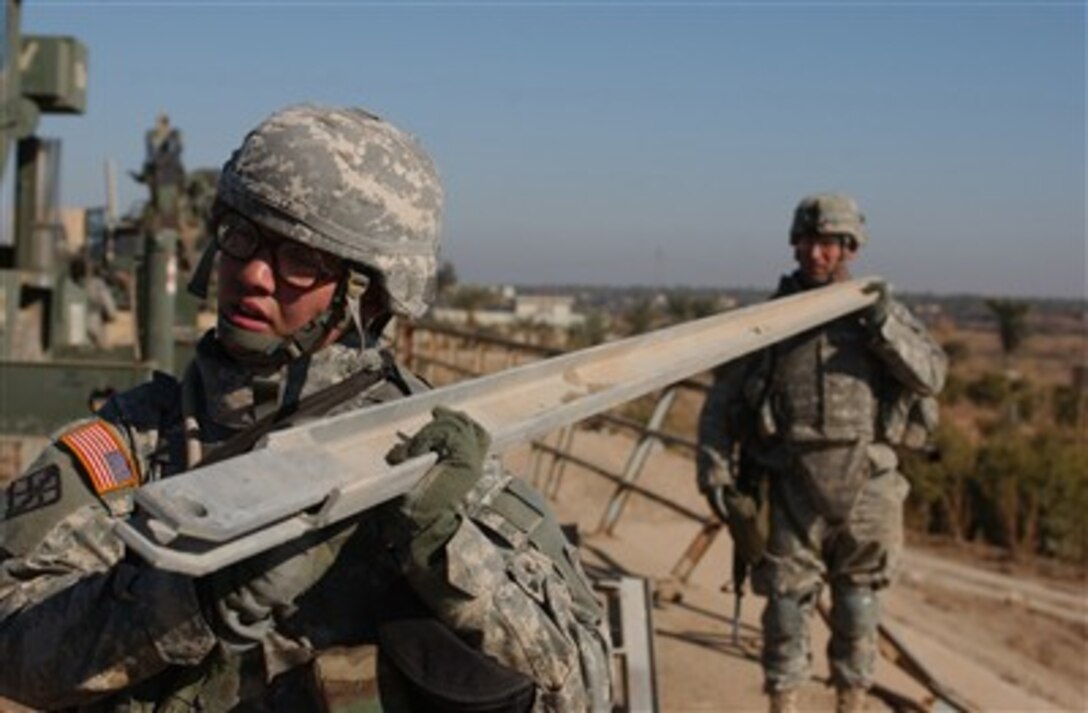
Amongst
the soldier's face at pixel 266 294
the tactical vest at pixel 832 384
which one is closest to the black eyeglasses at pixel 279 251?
the soldier's face at pixel 266 294

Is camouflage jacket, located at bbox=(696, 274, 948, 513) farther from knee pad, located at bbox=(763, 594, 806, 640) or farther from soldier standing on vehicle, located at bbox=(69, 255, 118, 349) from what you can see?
soldier standing on vehicle, located at bbox=(69, 255, 118, 349)

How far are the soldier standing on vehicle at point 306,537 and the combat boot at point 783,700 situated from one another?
3592 mm

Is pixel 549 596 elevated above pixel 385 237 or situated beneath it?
situated beneath

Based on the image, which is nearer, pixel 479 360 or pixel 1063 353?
pixel 479 360

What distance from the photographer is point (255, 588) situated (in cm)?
160

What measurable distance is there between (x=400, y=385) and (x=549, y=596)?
0.39 metres

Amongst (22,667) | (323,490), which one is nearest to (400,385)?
(323,490)

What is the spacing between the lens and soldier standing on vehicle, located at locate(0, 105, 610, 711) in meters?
1.65

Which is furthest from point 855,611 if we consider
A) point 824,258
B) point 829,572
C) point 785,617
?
point 824,258

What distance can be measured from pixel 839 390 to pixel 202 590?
4.03 meters

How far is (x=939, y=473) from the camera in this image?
14.1 m

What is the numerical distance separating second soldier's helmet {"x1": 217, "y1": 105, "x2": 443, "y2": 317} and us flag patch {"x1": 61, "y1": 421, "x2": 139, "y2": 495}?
0.37 metres

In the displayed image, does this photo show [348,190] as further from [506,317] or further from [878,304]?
[506,317]

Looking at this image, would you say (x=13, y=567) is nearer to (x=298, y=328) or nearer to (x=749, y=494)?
(x=298, y=328)
